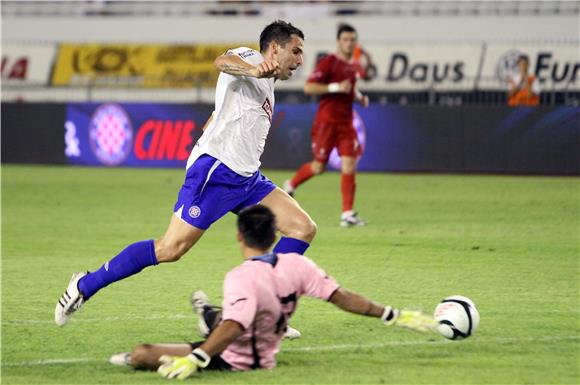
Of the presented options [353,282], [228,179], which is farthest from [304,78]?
[228,179]

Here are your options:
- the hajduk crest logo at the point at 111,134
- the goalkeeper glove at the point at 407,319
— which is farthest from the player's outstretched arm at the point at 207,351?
the hajduk crest logo at the point at 111,134

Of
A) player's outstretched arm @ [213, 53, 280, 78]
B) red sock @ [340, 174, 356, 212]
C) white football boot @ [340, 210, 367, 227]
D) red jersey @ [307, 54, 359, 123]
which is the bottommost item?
white football boot @ [340, 210, 367, 227]

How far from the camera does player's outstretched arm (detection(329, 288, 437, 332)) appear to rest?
691 cm

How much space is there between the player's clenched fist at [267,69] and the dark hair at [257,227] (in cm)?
116

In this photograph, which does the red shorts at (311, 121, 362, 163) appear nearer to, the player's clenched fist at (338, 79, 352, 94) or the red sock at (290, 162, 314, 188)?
the red sock at (290, 162, 314, 188)

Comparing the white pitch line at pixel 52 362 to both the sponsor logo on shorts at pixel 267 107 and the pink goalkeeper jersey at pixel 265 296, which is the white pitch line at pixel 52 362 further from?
the sponsor logo on shorts at pixel 267 107

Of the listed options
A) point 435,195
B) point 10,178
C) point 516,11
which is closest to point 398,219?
point 435,195

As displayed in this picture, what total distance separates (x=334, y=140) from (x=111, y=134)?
Result: 11.6m

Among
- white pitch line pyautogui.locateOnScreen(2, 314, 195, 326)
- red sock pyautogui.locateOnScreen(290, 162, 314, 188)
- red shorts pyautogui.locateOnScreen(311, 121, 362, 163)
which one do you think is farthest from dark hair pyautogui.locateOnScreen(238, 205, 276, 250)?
red sock pyautogui.locateOnScreen(290, 162, 314, 188)

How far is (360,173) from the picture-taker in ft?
80.5

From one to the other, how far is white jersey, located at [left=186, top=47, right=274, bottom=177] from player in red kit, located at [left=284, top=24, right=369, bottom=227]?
6869 mm

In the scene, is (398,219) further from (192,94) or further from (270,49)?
(192,94)

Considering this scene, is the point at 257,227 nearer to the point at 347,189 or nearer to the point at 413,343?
the point at 413,343

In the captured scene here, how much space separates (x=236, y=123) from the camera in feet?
27.5
